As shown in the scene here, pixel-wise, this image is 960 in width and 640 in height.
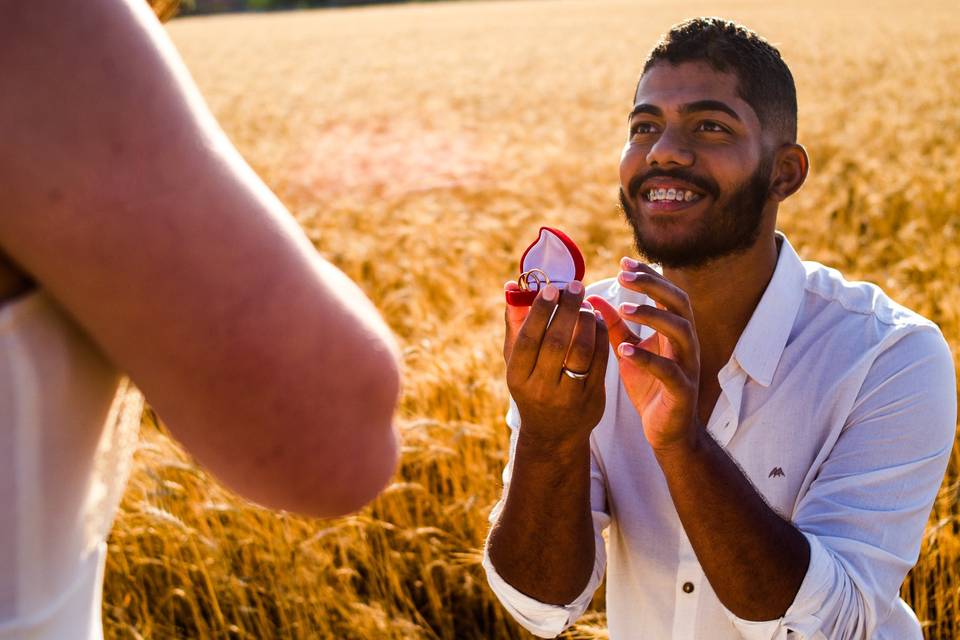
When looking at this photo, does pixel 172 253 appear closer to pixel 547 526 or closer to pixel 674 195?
pixel 547 526

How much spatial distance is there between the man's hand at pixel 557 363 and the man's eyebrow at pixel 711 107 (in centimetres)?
79

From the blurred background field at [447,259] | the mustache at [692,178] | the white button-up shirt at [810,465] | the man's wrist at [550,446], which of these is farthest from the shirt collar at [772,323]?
the blurred background field at [447,259]

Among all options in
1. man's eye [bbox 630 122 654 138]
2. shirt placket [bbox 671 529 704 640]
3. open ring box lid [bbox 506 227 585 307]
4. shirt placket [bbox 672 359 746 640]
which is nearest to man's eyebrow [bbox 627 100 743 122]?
man's eye [bbox 630 122 654 138]

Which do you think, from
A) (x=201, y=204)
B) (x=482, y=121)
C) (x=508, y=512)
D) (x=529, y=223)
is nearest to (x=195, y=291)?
(x=201, y=204)

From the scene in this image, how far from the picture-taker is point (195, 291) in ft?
1.96

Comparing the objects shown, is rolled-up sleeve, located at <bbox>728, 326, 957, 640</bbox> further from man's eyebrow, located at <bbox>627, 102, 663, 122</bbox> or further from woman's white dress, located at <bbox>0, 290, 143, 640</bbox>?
woman's white dress, located at <bbox>0, 290, 143, 640</bbox>

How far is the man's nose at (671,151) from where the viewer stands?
2141 millimetres

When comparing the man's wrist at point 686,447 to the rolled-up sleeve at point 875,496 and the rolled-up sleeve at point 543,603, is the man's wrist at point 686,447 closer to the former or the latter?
the rolled-up sleeve at point 875,496

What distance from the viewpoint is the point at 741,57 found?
216 cm

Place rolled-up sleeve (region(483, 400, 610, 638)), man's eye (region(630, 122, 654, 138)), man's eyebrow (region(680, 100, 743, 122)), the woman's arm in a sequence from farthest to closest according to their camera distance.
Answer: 1. man's eye (region(630, 122, 654, 138))
2. man's eyebrow (region(680, 100, 743, 122))
3. rolled-up sleeve (region(483, 400, 610, 638))
4. the woman's arm

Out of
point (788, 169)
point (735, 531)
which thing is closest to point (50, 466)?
point (735, 531)

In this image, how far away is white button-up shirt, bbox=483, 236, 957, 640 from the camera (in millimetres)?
1672

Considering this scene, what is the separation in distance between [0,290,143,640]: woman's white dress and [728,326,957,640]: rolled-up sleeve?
4.07 ft

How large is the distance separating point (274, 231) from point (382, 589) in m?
2.34
